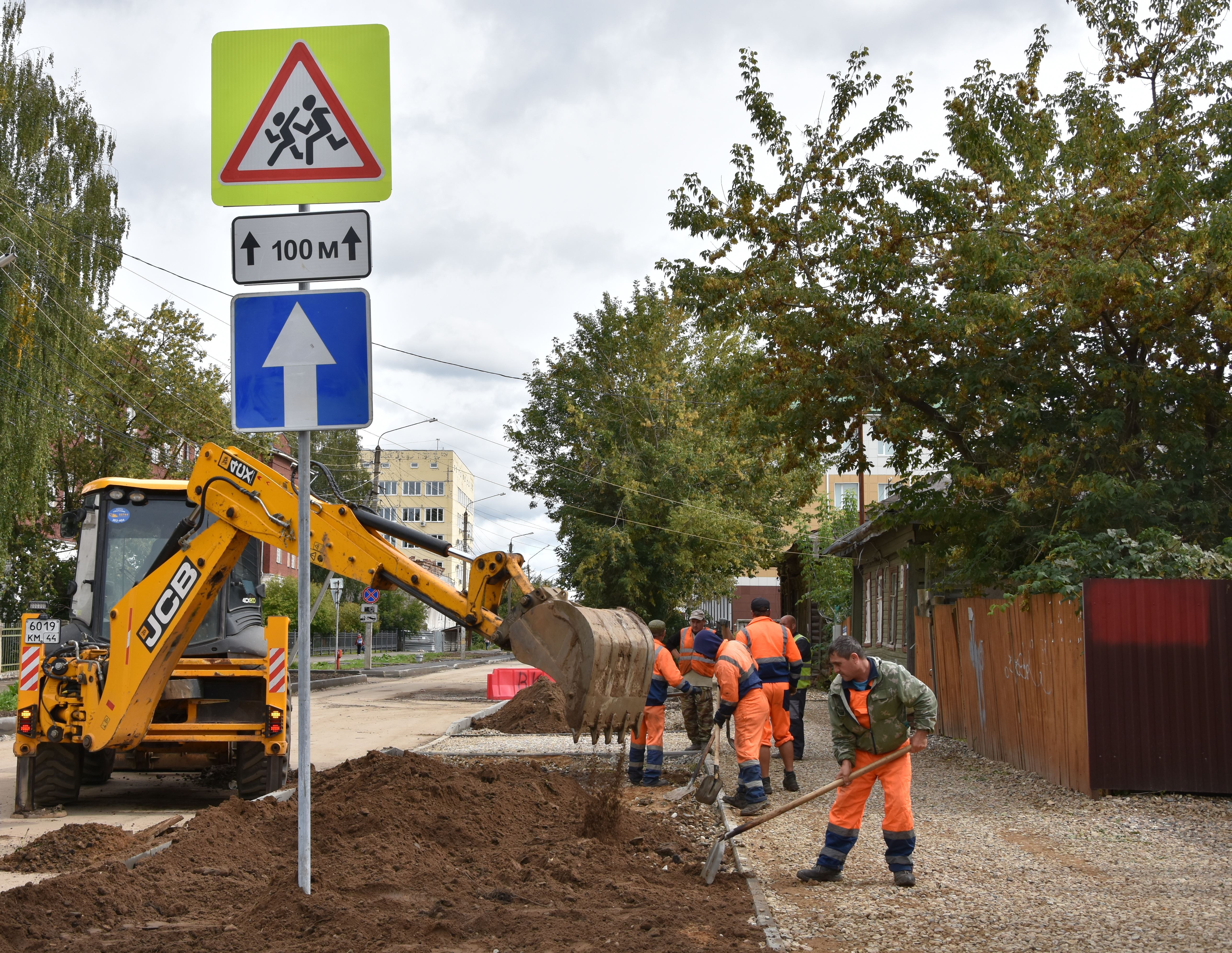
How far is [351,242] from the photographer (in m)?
5.30

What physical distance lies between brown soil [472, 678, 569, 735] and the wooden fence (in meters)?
5.82

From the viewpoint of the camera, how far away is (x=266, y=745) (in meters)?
10.9

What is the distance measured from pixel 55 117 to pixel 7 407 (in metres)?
7.56

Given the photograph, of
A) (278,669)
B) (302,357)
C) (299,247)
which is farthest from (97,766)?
(299,247)

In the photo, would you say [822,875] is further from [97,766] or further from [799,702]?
[97,766]

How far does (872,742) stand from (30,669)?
297 inches

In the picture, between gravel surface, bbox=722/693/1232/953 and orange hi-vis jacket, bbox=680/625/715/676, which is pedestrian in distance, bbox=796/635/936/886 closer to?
gravel surface, bbox=722/693/1232/953

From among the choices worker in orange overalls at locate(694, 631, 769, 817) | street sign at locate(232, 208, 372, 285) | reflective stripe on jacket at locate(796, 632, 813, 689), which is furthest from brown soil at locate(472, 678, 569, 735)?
street sign at locate(232, 208, 372, 285)

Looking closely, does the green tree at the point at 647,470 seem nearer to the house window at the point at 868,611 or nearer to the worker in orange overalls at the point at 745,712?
the house window at the point at 868,611

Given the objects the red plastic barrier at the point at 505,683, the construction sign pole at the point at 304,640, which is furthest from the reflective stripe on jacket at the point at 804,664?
the red plastic barrier at the point at 505,683

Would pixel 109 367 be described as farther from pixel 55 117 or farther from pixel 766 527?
pixel 766 527

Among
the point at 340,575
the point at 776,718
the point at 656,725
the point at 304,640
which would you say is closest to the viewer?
the point at 304,640

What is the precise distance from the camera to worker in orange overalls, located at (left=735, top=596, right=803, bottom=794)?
36.9 ft

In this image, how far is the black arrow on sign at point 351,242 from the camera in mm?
5293
